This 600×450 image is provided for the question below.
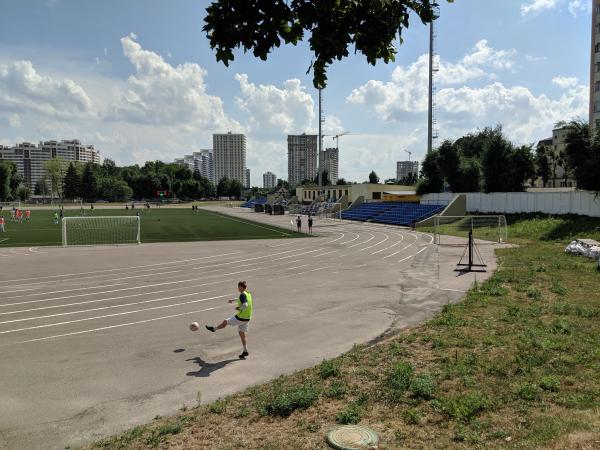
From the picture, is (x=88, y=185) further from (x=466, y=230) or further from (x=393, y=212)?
(x=466, y=230)

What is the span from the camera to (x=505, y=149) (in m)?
50.8

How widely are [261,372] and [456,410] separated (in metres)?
4.25

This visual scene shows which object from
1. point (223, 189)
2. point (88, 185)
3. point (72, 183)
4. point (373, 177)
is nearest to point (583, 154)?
point (373, 177)

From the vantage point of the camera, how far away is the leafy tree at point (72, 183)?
147000 millimetres

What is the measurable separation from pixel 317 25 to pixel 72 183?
528 feet

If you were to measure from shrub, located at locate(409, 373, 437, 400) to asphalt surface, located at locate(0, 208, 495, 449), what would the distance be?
275 centimetres

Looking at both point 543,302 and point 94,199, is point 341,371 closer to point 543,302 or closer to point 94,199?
point 543,302

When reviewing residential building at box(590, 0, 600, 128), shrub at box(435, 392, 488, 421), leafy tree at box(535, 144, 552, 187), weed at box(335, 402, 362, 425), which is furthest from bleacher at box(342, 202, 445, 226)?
weed at box(335, 402, 362, 425)

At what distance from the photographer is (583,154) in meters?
37.6

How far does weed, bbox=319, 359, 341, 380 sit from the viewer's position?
8.71 metres

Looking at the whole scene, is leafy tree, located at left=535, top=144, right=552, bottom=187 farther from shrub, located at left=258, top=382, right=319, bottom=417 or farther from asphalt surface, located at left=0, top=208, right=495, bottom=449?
shrub, located at left=258, top=382, right=319, bottom=417

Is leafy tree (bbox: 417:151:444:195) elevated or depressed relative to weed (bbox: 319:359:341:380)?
elevated

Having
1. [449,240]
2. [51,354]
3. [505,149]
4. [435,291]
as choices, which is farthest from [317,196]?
[51,354]

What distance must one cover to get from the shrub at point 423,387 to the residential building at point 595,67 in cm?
7454
